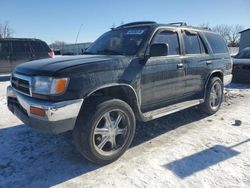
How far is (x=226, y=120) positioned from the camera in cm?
554

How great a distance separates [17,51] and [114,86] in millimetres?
10289

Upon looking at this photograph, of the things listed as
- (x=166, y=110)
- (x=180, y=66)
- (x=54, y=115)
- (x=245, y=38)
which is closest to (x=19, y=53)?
(x=180, y=66)

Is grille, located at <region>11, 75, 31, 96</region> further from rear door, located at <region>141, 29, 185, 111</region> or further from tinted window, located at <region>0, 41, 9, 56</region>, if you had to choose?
tinted window, located at <region>0, 41, 9, 56</region>

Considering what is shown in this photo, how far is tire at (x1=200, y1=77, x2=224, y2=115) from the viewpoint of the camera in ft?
18.8

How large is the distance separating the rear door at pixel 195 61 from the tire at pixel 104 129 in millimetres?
1812

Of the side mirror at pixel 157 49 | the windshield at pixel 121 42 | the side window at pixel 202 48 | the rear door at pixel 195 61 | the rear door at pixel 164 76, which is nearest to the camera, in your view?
the side mirror at pixel 157 49

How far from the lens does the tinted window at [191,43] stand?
5.13 meters

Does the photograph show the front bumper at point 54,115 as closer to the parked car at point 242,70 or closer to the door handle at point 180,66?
the door handle at point 180,66

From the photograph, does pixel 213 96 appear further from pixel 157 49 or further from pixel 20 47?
Answer: pixel 20 47

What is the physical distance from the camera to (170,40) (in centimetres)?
480

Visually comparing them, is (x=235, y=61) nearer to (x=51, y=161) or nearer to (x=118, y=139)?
(x=118, y=139)

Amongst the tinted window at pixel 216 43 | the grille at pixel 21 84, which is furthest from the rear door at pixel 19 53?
the tinted window at pixel 216 43

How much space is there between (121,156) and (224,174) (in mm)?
1461

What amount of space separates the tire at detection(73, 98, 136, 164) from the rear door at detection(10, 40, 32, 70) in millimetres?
10142
